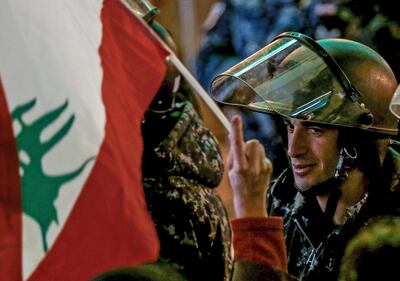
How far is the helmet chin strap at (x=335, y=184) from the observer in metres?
5.59

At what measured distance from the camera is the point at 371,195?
5531 mm

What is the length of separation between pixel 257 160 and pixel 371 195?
0.63 m

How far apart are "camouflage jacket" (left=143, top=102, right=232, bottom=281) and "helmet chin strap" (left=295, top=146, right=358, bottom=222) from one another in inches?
28.1

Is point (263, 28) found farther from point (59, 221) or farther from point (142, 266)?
point (59, 221)

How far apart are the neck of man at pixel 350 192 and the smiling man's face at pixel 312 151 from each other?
8cm

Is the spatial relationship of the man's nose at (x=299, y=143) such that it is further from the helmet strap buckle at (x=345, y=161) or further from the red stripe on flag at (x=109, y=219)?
the red stripe on flag at (x=109, y=219)

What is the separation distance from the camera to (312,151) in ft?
18.3

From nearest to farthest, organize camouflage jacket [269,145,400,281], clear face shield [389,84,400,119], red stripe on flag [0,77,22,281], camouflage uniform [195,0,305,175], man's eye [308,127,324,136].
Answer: red stripe on flag [0,77,22,281]
clear face shield [389,84,400,119]
camouflage jacket [269,145,400,281]
man's eye [308,127,324,136]
camouflage uniform [195,0,305,175]

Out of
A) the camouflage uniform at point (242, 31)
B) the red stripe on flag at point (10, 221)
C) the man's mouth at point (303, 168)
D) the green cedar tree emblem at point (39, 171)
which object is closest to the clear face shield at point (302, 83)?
the man's mouth at point (303, 168)

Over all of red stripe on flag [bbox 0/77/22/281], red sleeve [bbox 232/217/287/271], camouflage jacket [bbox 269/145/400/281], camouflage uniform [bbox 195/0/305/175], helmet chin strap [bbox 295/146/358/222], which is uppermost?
red stripe on flag [bbox 0/77/22/281]

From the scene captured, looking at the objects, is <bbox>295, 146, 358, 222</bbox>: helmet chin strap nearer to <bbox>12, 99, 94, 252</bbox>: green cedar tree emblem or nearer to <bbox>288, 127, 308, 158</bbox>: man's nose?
<bbox>288, 127, 308, 158</bbox>: man's nose

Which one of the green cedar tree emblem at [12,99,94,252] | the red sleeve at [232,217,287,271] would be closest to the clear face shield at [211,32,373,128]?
the red sleeve at [232,217,287,271]

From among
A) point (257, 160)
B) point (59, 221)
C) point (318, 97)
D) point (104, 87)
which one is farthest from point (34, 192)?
point (318, 97)

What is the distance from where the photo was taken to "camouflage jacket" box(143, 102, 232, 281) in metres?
6.18
